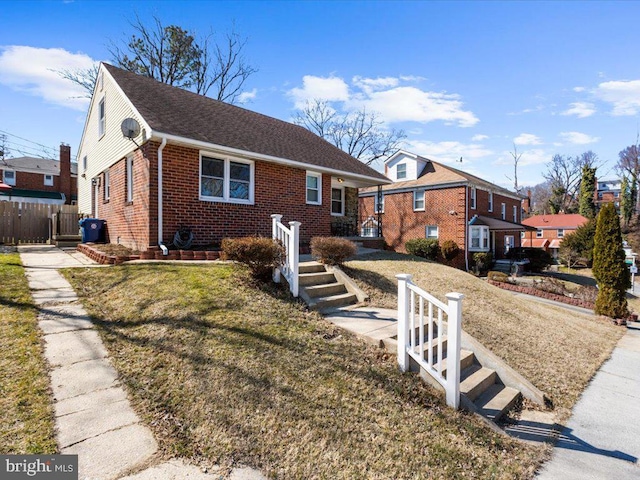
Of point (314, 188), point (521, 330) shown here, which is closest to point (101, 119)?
point (314, 188)

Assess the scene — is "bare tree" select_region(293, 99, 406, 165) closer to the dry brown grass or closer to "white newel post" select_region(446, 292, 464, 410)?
the dry brown grass

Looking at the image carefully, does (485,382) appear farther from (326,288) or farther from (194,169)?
(194,169)

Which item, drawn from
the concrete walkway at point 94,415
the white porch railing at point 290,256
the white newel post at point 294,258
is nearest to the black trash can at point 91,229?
the concrete walkway at point 94,415

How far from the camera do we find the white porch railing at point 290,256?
5.66m

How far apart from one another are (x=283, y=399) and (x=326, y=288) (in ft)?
10.8

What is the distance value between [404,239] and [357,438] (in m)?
21.9

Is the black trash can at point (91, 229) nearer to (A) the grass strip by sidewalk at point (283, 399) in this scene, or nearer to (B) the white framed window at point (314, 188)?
(B) the white framed window at point (314, 188)

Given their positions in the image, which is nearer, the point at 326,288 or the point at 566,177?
the point at 326,288

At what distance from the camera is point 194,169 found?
29.3 ft

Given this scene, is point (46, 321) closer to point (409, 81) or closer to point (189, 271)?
point (189, 271)

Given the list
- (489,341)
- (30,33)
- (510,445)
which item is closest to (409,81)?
(489,341)

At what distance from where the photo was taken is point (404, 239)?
78.3 feet

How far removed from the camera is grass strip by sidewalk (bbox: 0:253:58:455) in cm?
246

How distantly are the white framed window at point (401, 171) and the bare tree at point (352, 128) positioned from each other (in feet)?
28.8
